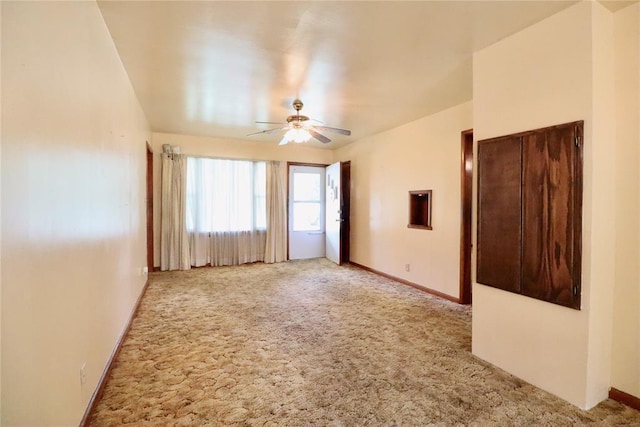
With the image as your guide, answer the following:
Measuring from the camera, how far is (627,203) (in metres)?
1.88

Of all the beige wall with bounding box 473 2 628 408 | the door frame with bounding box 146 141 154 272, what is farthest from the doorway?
the beige wall with bounding box 473 2 628 408

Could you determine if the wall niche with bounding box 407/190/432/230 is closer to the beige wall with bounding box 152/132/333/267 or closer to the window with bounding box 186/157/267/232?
the beige wall with bounding box 152/132/333/267

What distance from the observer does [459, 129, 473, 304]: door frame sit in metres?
3.65

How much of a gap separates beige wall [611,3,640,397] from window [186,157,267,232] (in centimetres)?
517

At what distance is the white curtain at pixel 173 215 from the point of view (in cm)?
527

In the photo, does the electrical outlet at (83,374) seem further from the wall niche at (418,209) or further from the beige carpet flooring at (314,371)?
the wall niche at (418,209)

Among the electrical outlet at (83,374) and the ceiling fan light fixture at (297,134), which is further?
the ceiling fan light fixture at (297,134)

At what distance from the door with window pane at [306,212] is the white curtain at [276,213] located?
0.16 m

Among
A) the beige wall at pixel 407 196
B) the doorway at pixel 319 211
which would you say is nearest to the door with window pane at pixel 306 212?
the doorway at pixel 319 211

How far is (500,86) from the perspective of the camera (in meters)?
2.25

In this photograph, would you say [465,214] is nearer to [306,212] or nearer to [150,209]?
[306,212]

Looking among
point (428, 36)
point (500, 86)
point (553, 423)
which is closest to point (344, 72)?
point (428, 36)

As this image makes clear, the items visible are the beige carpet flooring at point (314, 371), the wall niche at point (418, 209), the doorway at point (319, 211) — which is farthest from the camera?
the doorway at point (319, 211)

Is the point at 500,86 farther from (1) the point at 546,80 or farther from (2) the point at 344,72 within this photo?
(2) the point at 344,72
